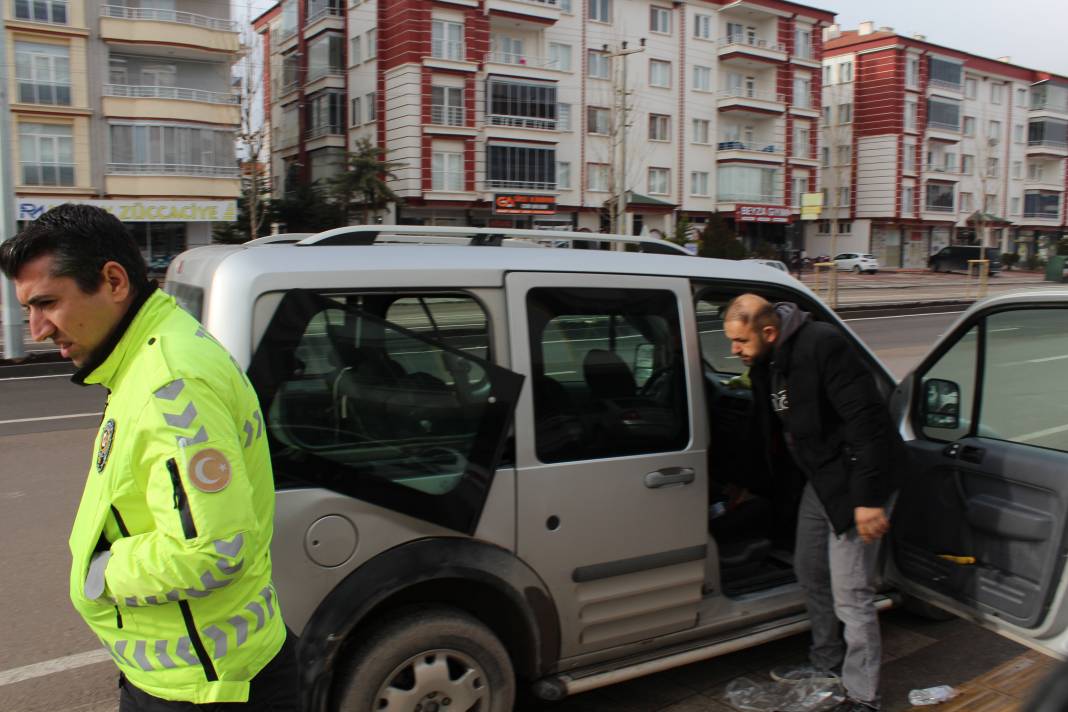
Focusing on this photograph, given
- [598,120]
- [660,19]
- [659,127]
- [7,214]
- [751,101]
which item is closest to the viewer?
[7,214]

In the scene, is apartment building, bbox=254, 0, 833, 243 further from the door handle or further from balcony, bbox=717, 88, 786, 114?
the door handle

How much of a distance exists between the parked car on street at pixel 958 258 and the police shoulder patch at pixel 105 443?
2363 inches

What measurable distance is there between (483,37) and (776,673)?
4510 cm

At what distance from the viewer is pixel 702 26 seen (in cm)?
5359

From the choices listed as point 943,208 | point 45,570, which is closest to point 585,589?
point 45,570

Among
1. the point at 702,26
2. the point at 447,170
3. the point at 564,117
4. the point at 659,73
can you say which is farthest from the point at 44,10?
the point at 702,26

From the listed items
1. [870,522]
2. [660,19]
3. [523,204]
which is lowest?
[870,522]

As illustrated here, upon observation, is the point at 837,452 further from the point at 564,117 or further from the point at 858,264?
the point at 858,264

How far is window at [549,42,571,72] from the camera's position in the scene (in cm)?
4747

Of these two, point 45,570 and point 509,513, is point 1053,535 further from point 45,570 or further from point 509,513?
point 45,570

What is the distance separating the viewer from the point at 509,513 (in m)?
2.92

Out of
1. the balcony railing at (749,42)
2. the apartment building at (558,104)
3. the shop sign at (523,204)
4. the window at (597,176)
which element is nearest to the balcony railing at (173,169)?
the apartment building at (558,104)

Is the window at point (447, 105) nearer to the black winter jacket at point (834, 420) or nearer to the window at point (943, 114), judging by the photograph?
the window at point (943, 114)

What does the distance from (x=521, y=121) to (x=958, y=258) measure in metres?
31.8
